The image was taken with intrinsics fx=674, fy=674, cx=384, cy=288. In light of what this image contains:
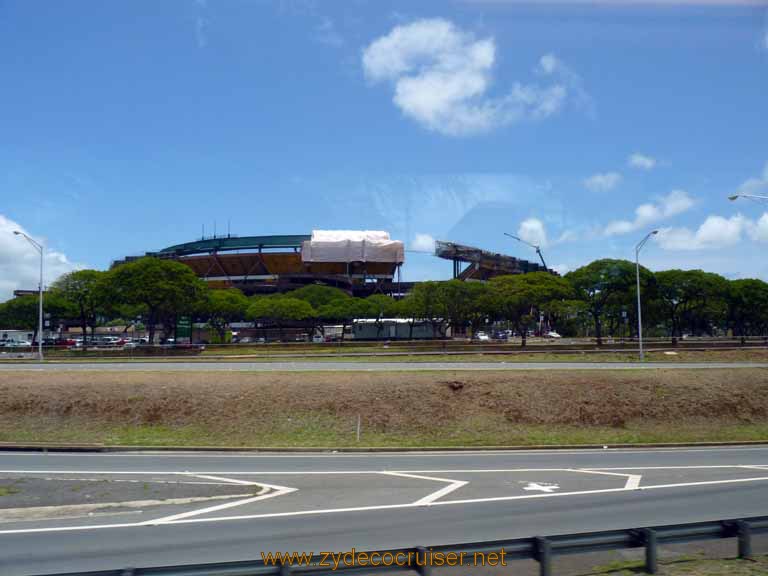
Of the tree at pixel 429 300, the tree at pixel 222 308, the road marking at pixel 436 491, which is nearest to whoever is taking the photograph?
the road marking at pixel 436 491

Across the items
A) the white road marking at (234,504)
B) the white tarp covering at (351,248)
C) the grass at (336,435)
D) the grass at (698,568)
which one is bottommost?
the grass at (336,435)

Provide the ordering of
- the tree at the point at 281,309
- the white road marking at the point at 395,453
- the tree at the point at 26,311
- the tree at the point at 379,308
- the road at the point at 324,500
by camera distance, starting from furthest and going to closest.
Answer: the tree at the point at 379,308 → the tree at the point at 281,309 → the tree at the point at 26,311 → the white road marking at the point at 395,453 → the road at the point at 324,500

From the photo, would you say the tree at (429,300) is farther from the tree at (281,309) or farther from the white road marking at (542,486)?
the white road marking at (542,486)

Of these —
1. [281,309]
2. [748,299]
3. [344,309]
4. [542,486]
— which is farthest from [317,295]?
[542,486]

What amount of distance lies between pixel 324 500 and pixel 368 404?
12.9 m

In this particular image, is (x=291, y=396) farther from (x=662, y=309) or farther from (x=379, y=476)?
(x=662, y=309)

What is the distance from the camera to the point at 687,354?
51.5 metres

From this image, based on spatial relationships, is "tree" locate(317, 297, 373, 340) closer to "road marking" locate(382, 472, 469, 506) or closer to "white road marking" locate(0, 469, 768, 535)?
"road marking" locate(382, 472, 469, 506)

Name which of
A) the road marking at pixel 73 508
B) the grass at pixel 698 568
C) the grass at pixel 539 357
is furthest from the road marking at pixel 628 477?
the grass at pixel 539 357

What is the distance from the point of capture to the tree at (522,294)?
73.1 meters

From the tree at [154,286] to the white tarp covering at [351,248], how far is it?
4740 centimetres

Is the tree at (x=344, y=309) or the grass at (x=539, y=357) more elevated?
the tree at (x=344, y=309)

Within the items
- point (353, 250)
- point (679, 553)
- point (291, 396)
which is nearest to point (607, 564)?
point (679, 553)

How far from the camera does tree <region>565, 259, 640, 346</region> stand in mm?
70275
